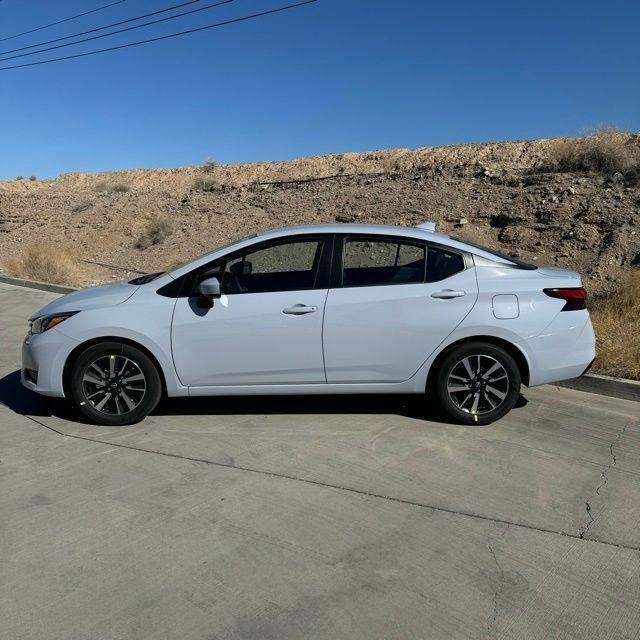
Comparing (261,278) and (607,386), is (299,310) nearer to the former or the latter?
(261,278)

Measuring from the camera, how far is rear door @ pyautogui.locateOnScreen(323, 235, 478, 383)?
17.0 ft

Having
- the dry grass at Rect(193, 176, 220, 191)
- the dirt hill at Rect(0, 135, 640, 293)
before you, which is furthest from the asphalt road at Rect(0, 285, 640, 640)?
the dry grass at Rect(193, 176, 220, 191)

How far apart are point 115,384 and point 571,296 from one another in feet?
12.3

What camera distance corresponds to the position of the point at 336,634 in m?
2.82

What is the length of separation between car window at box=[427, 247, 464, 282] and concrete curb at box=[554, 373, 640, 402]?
2.13 m

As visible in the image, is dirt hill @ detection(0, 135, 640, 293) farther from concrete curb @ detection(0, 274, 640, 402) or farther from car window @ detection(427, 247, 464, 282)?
car window @ detection(427, 247, 464, 282)

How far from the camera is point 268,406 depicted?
5.89 m

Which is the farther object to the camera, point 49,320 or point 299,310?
point 49,320

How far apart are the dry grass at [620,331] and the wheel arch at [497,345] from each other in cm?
178

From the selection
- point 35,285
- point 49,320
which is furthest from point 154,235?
point 49,320

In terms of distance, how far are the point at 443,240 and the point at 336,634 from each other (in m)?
3.42

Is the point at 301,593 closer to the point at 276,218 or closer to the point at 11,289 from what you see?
the point at 11,289

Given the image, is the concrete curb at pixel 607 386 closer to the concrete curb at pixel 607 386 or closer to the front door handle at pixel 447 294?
the concrete curb at pixel 607 386

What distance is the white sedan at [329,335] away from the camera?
518 centimetres
